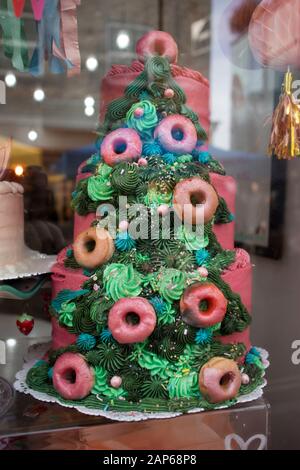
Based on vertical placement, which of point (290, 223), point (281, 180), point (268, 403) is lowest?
point (268, 403)

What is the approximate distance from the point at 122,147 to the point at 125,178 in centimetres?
15

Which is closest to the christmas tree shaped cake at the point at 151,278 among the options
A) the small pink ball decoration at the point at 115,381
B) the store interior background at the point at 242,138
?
the small pink ball decoration at the point at 115,381

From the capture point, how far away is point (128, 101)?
2.21 meters

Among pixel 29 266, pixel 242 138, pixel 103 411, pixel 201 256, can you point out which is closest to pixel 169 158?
pixel 201 256

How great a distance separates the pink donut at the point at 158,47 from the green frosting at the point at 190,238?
0.73 metres

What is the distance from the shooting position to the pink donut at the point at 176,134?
2119mm

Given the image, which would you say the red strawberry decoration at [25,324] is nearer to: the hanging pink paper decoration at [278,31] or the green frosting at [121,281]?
the green frosting at [121,281]

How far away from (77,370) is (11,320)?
A: 36.3 inches

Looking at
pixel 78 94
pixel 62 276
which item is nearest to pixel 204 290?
pixel 62 276

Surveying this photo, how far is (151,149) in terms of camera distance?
2.13 metres

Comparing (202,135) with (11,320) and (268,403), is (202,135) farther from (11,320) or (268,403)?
(11,320)

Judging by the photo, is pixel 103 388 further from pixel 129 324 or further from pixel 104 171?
pixel 104 171

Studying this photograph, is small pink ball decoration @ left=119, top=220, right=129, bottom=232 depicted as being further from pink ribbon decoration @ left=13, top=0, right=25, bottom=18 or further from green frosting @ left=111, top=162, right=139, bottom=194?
pink ribbon decoration @ left=13, top=0, right=25, bottom=18

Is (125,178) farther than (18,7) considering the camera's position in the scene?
No
